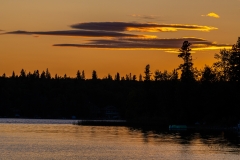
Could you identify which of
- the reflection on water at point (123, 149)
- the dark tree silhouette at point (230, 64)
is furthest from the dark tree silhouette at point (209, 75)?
the reflection on water at point (123, 149)

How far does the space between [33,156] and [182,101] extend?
8756cm

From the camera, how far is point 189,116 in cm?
→ 16450

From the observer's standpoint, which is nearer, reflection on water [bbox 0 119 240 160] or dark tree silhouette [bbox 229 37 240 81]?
reflection on water [bbox 0 119 240 160]

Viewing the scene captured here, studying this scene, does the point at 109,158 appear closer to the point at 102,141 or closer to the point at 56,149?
the point at 56,149

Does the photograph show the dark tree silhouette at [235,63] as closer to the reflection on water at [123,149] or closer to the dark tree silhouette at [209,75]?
the dark tree silhouette at [209,75]

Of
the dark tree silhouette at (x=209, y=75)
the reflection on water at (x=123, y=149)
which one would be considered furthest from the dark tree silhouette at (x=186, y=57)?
the reflection on water at (x=123, y=149)

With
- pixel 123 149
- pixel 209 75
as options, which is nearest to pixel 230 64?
pixel 209 75

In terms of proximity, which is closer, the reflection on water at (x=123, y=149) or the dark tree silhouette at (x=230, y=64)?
the reflection on water at (x=123, y=149)

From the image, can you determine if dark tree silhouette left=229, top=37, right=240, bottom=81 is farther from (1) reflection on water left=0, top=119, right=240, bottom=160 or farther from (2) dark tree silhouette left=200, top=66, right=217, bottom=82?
(1) reflection on water left=0, top=119, right=240, bottom=160

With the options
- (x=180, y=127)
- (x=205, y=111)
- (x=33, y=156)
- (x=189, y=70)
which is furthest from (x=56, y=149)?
(x=189, y=70)

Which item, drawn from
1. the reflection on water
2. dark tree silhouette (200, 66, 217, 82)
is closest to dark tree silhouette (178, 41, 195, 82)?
dark tree silhouette (200, 66, 217, 82)

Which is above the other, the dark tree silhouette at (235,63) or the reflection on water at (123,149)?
the dark tree silhouette at (235,63)

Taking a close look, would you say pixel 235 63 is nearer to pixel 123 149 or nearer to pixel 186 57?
pixel 186 57

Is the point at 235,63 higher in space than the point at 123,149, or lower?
higher
